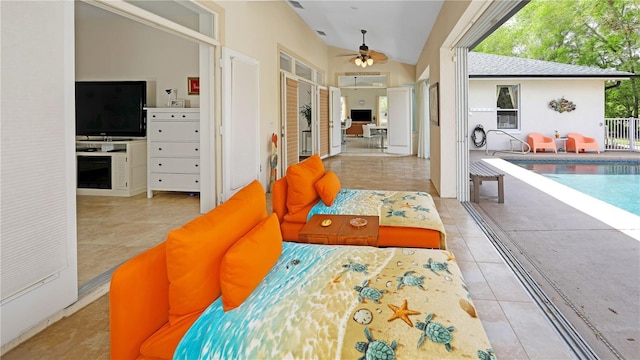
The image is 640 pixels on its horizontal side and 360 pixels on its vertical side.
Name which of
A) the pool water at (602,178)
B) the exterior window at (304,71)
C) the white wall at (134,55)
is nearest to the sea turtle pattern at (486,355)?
the pool water at (602,178)

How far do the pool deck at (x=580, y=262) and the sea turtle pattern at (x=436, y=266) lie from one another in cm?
88

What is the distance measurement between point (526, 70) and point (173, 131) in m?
11.7

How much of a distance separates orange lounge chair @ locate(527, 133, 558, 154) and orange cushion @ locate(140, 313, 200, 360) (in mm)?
13077

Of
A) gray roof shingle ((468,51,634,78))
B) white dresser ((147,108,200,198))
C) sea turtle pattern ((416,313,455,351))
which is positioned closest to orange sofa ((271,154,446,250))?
sea turtle pattern ((416,313,455,351))

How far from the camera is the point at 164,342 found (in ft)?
4.85

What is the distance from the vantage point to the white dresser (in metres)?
5.94

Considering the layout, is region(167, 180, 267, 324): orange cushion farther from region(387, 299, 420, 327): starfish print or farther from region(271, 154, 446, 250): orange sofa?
region(271, 154, 446, 250): orange sofa

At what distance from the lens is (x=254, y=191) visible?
87.1 inches

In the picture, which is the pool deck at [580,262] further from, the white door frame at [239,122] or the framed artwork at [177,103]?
the framed artwork at [177,103]

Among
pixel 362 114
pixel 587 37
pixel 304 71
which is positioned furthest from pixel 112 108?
pixel 587 37

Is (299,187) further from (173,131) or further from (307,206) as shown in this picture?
(173,131)

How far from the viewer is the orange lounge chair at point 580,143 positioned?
40.0 ft

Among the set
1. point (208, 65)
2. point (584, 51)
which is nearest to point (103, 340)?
point (208, 65)

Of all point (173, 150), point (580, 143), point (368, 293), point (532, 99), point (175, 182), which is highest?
point (532, 99)
